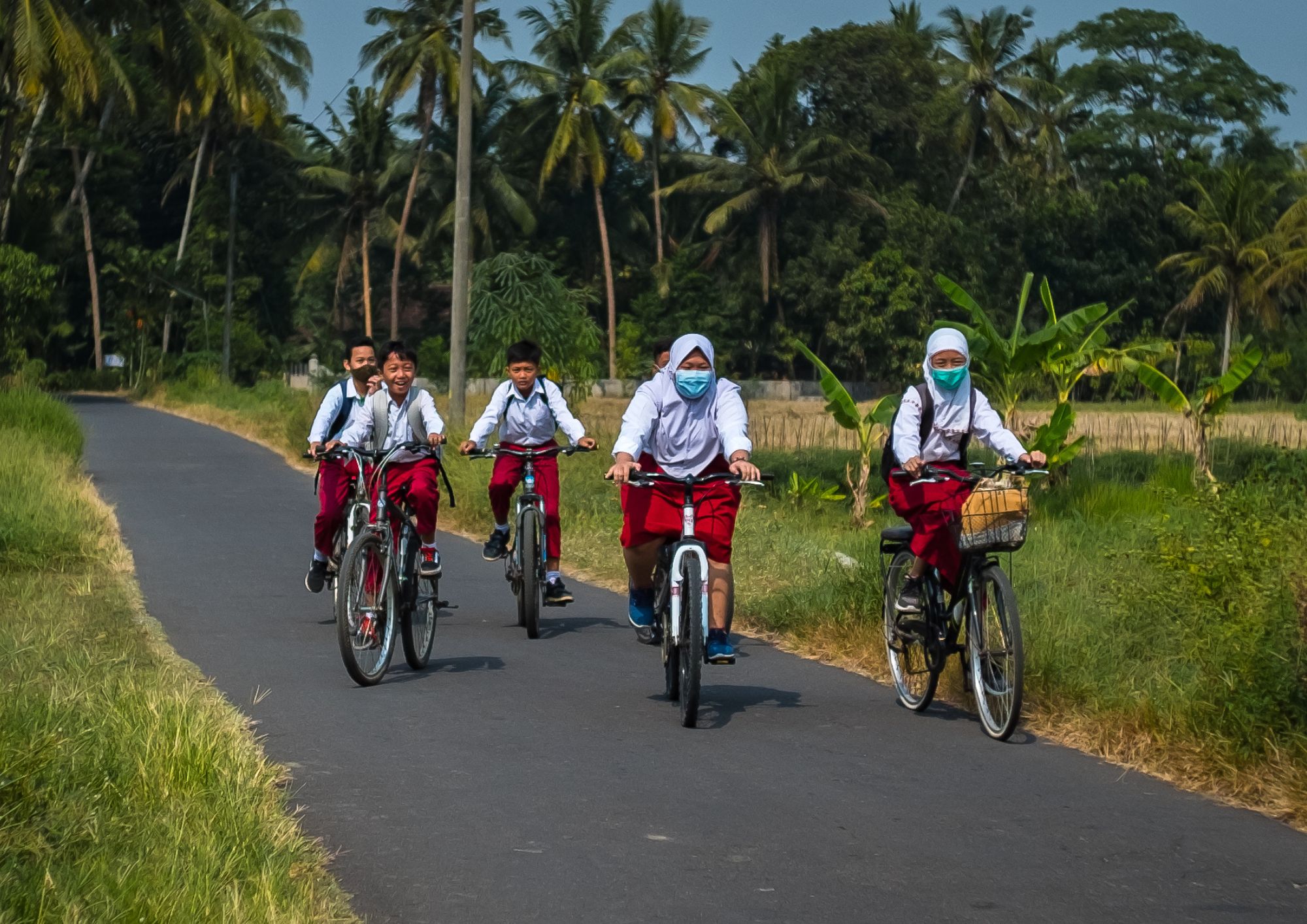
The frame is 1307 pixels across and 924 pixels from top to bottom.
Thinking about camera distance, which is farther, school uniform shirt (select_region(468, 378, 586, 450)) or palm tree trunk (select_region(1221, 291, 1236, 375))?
palm tree trunk (select_region(1221, 291, 1236, 375))

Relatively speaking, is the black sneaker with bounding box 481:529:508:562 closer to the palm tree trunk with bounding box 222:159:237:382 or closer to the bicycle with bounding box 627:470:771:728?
the bicycle with bounding box 627:470:771:728

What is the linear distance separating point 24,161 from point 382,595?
43.1m

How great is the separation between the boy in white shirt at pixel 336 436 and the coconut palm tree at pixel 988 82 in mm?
51133

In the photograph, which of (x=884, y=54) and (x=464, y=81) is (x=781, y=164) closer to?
(x=884, y=54)

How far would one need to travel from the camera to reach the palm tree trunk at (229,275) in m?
53.4

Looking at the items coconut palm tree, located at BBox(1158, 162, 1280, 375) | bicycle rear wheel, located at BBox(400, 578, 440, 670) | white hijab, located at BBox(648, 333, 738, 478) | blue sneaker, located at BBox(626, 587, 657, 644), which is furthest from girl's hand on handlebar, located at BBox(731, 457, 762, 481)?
A: coconut palm tree, located at BBox(1158, 162, 1280, 375)

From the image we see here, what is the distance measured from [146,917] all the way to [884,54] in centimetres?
5612

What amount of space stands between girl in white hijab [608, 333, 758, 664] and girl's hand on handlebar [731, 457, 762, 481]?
7 cm

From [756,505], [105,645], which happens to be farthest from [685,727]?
[756,505]

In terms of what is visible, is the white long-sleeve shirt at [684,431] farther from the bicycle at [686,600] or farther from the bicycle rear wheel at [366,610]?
the bicycle rear wheel at [366,610]

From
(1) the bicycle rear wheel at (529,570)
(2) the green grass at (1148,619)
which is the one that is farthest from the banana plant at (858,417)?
(1) the bicycle rear wheel at (529,570)

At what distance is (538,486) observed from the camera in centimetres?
1120

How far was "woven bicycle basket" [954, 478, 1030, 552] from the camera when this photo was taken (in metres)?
7.24

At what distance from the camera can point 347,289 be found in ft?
216
